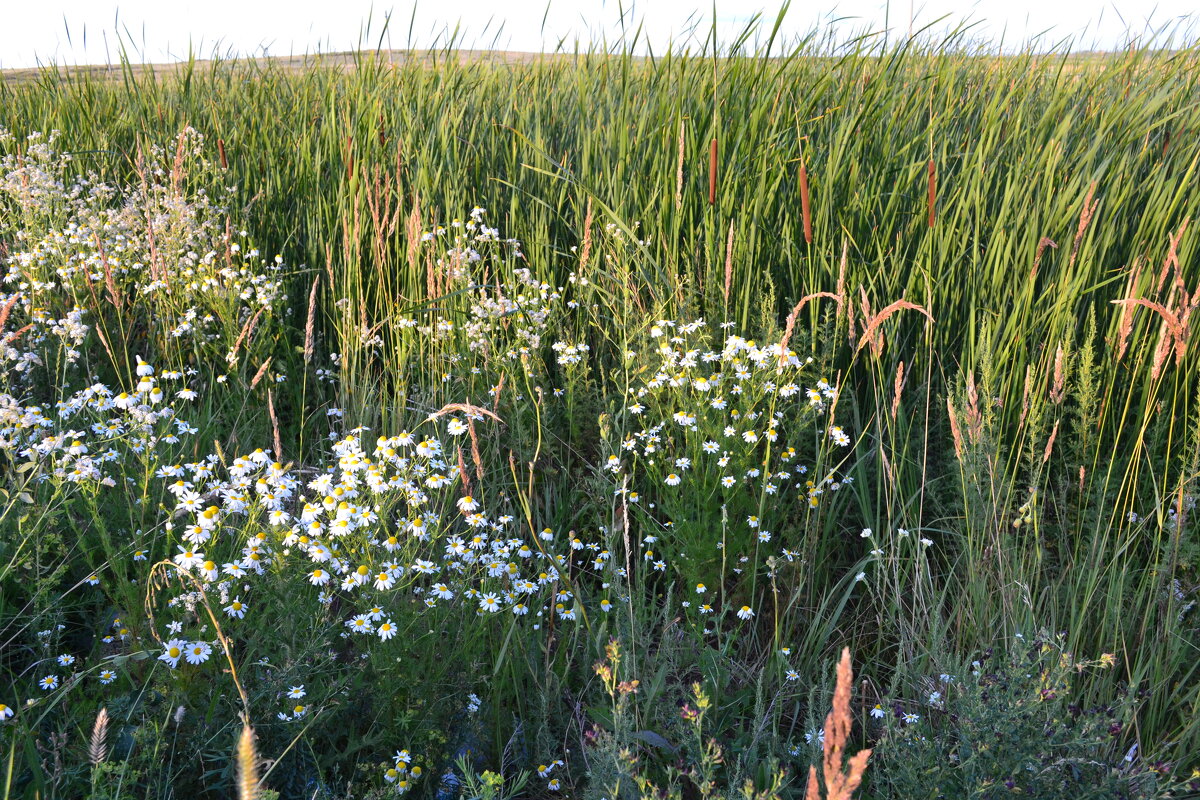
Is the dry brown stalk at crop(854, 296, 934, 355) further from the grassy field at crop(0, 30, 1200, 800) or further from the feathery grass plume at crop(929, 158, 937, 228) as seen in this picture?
the feathery grass plume at crop(929, 158, 937, 228)

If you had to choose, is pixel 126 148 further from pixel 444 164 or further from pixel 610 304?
pixel 610 304

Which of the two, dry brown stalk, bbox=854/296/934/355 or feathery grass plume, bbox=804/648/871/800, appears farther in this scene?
dry brown stalk, bbox=854/296/934/355

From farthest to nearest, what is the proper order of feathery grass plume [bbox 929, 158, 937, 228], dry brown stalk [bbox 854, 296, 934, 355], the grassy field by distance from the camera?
feathery grass plume [bbox 929, 158, 937, 228]
dry brown stalk [bbox 854, 296, 934, 355]
the grassy field

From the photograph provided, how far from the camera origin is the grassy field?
1.69 m

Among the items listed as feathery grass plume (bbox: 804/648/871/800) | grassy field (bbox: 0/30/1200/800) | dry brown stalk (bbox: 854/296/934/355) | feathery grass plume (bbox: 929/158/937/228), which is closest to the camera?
feathery grass plume (bbox: 804/648/871/800)

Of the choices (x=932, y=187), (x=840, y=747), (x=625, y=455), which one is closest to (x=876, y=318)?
(x=932, y=187)

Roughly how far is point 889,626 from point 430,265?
1820mm

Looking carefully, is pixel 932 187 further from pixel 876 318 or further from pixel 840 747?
pixel 840 747

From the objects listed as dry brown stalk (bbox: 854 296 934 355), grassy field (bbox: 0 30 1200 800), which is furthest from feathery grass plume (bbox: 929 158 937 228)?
dry brown stalk (bbox: 854 296 934 355)

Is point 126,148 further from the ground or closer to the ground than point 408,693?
further from the ground

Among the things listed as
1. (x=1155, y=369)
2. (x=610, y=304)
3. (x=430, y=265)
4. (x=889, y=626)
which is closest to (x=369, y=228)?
(x=430, y=265)

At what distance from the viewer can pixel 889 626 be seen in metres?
2.25

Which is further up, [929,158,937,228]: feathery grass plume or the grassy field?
[929,158,937,228]: feathery grass plume

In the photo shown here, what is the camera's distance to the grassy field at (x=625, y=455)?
1.69 metres
